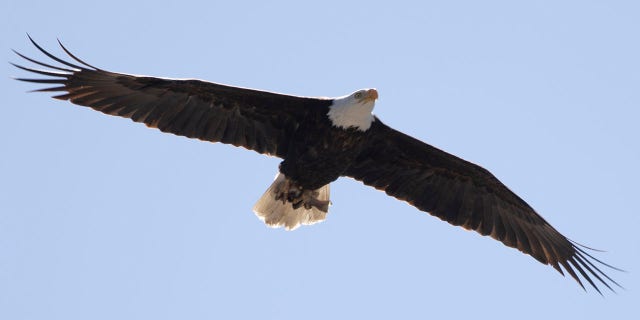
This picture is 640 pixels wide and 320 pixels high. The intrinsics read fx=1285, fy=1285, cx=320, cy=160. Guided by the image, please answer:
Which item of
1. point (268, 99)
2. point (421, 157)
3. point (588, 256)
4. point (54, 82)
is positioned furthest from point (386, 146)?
point (54, 82)

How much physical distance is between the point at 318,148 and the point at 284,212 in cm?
129

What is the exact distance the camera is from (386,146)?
12578 millimetres

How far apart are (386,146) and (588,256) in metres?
2.30

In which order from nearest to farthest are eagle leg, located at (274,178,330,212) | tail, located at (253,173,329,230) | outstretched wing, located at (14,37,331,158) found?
outstretched wing, located at (14,37,331,158) < eagle leg, located at (274,178,330,212) < tail, located at (253,173,329,230)

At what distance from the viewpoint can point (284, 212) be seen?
1301cm

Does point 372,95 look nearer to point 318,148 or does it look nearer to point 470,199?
point 318,148

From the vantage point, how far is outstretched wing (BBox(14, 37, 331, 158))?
1188 cm

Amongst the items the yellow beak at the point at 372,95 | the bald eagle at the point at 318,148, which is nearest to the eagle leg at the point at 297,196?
the bald eagle at the point at 318,148

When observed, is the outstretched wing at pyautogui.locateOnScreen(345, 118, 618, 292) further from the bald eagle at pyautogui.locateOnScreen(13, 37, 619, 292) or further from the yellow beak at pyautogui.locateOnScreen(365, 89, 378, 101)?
the yellow beak at pyautogui.locateOnScreen(365, 89, 378, 101)

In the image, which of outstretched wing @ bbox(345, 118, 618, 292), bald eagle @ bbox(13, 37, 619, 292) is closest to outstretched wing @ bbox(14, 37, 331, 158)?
bald eagle @ bbox(13, 37, 619, 292)

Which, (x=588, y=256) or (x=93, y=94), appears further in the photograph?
(x=588, y=256)

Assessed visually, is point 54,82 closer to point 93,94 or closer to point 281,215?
point 93,94

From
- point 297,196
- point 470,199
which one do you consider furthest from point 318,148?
point 470,199

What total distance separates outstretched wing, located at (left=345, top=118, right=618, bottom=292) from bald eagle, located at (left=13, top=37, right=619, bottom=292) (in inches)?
0.4
